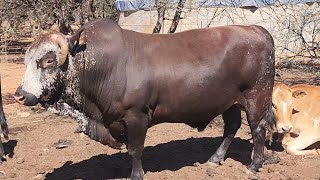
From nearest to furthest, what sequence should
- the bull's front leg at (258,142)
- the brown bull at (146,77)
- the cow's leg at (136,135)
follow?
the brown bull at (146,77) < the cow's leg at (136,135) < the bull's front leg at (258,142)

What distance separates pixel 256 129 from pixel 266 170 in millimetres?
520

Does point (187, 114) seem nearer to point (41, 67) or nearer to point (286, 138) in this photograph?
point (41, 67)

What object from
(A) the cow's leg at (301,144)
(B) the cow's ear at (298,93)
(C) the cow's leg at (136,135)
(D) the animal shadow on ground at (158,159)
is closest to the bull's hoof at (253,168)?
(D) the animal shadow on ground at (158,159)

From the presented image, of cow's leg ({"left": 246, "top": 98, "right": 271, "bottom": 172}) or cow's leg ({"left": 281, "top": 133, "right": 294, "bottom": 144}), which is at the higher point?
cow's leg ({"left": 246, "top": 98, "right": 271, "bottom": 172})

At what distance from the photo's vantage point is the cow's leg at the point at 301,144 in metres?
6.33

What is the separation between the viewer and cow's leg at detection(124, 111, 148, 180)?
492 centimetres

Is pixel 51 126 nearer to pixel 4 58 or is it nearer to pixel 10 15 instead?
pixel 10 15

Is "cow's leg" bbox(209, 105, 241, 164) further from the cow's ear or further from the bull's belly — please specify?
the cow's ear

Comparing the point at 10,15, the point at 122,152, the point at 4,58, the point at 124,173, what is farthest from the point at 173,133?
the point at 4,58

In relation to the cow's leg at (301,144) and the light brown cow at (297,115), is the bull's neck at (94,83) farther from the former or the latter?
the cow's leg at (301,144)

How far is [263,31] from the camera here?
18.6 feet

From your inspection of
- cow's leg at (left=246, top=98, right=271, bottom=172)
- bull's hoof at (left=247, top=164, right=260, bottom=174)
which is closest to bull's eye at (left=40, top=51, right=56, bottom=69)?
cow's leg at (left=246, top=98, right=271, bottom=172)

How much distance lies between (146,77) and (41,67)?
3.53ft

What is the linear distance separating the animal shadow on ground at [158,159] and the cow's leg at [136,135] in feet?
1.27
